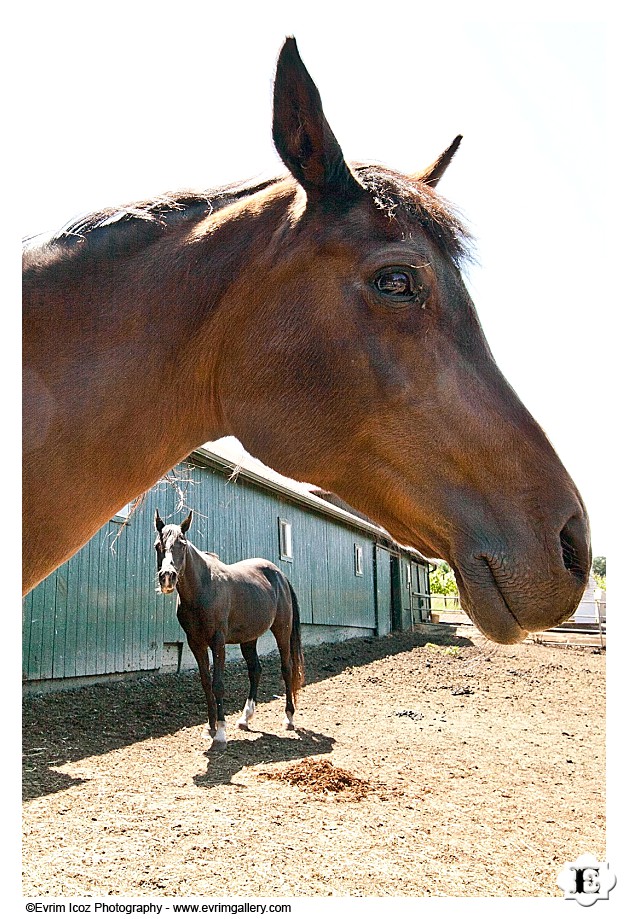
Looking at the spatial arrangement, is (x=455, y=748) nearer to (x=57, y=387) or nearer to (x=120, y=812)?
(x=120, y=812)

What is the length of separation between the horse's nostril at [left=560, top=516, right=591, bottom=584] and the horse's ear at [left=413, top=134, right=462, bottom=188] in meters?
1.11

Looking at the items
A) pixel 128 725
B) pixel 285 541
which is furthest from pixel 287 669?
pixel 285 541

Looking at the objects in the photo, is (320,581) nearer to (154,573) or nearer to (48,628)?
(154,573)

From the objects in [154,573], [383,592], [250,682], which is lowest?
[383,592]

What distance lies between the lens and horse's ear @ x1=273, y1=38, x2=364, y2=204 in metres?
1.46

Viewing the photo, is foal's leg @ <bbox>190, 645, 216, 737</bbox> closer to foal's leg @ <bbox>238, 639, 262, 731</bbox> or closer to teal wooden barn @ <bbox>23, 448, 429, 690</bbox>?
foal's leg @ <bbox>238, 639, 262, 731</bbox>

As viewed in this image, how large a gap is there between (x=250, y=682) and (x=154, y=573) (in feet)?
9.04

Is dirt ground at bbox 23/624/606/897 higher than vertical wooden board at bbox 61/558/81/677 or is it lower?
lower

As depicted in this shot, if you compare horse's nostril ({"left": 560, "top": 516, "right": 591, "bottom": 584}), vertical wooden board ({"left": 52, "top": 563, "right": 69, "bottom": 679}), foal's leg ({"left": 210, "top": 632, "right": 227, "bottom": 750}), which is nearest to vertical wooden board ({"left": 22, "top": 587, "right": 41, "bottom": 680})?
vertical wooden board ({"left": 52, "top": 563, "right": 69, "bottom": 679})

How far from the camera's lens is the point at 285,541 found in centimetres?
1524

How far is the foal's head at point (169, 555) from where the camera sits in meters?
6.61

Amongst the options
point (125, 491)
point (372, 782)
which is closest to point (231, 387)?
point (125, 491)

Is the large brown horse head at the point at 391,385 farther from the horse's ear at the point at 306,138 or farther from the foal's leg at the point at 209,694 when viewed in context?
the foal's leg at the point at 209,694

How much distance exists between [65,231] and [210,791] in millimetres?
5073
